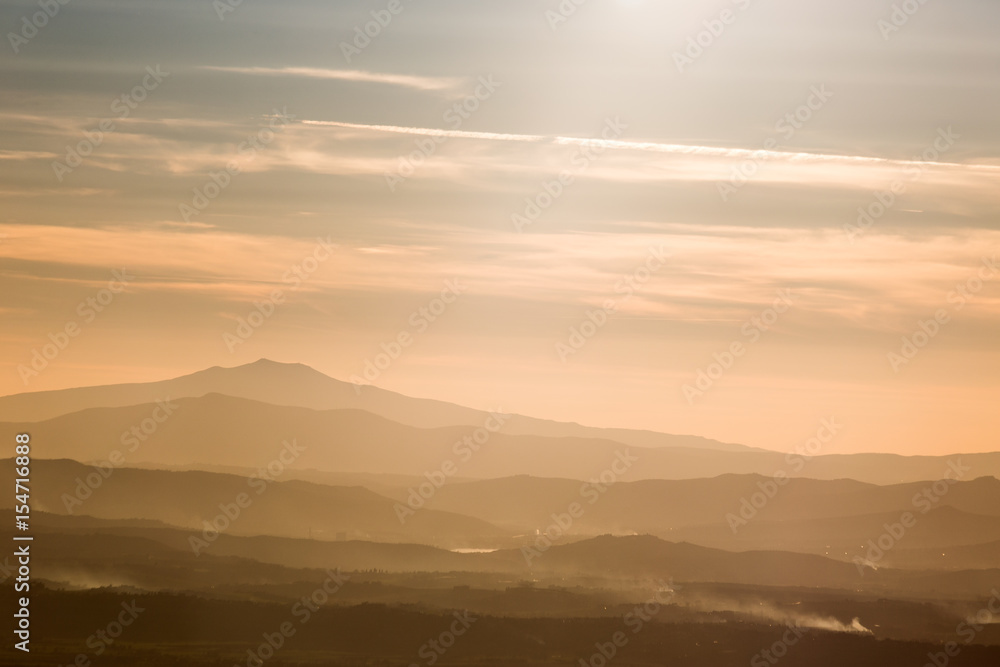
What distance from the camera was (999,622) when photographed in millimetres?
193125

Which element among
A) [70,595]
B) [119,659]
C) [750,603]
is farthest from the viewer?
[750,603]

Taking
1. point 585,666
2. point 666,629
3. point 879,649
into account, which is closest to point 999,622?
point 879,649

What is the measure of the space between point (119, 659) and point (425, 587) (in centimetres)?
6671

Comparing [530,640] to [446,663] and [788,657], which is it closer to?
[446,663]

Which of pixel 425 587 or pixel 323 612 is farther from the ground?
pixel 323 612

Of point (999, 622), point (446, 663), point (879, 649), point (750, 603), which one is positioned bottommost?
point (999, 622)

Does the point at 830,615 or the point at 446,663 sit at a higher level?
the point at 446,663

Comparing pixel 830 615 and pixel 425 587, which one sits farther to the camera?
pixel 425 587

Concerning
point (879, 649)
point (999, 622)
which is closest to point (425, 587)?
point (879, 649)

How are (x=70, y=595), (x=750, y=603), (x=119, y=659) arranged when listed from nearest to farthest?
1. (x=119, y=659)
2. (x=70, y=595)
3. (x=750, y=603)

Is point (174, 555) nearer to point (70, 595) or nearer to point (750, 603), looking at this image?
point (70, 595)

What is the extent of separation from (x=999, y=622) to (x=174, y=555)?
154 meters

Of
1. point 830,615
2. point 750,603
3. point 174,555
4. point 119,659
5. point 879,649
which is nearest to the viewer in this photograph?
point 119,659

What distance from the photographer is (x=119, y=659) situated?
12925cm
